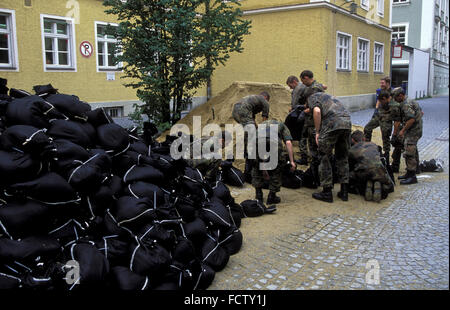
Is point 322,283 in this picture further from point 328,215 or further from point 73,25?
point 73,25

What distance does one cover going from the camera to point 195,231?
4391 mm

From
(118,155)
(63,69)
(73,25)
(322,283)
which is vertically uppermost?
(73,25)

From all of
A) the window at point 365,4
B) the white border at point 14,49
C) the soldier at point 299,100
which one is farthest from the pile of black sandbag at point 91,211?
the window at point 365,4

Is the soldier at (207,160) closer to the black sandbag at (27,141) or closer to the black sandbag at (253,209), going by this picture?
the black sandbag at (253,209)

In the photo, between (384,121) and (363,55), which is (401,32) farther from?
(384,121)

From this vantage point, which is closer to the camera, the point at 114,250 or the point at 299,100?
the point at 114,250

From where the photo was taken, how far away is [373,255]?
4637 millimetres

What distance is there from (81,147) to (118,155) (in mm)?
542

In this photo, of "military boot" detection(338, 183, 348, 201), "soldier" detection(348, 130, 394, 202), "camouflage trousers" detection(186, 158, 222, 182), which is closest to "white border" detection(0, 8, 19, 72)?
"camouflage trousers" detection(186, 158, 222, 182)

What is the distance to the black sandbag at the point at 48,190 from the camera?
3598 mm

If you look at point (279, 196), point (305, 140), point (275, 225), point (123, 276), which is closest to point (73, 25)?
point (305, 140)

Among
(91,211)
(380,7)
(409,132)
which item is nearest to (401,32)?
(380,7)

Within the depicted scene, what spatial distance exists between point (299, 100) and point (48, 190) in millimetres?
5792

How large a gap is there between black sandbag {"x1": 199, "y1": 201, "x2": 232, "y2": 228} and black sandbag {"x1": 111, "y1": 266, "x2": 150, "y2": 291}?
49.2 inches
